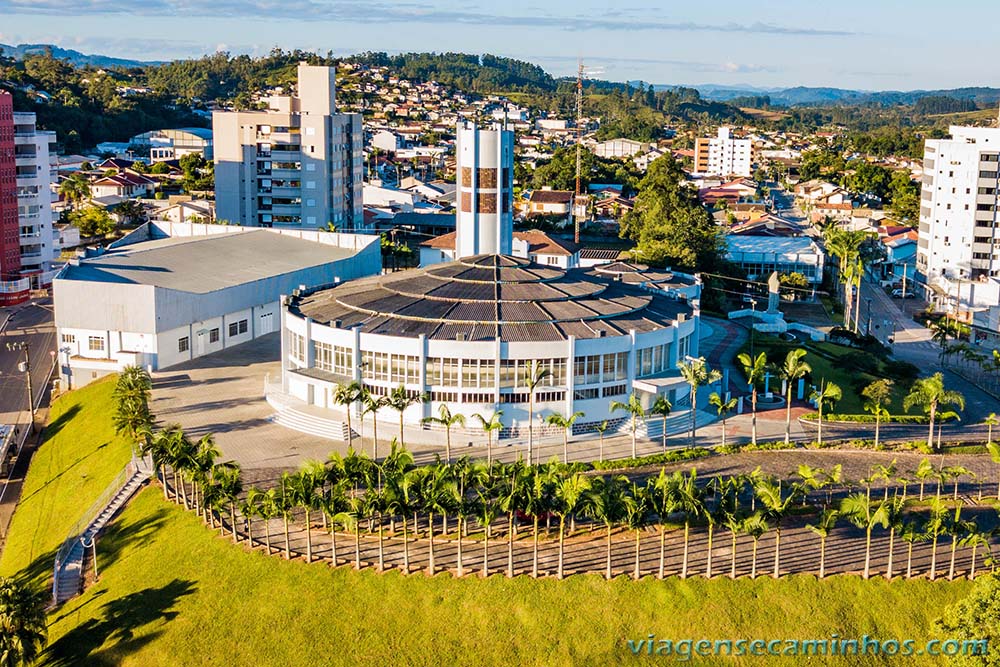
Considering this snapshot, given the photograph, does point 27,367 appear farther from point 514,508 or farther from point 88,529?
point 514,508

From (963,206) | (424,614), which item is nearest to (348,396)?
(424,614)

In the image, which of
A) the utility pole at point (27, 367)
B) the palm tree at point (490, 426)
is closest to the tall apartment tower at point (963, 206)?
the palm tree at point (490, 426)

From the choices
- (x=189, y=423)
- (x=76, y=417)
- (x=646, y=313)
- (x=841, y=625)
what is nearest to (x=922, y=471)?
(x=841, y=625)

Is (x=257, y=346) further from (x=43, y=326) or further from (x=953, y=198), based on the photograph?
(x=953, y=198)

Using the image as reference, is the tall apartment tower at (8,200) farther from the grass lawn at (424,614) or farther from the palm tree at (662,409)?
the palm tree at (662,409)

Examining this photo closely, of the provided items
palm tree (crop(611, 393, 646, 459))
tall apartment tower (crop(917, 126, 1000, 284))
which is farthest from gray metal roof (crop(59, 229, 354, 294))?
tall apartment tower (crop(917, 126, 1000, 284))

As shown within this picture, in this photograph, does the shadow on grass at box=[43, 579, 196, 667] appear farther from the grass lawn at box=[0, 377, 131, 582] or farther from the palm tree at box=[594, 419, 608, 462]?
the palm tree at box=[594, 419, 608, 462]
